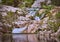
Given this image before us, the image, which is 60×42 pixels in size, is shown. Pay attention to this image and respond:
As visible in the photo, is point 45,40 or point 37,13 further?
point 37,13

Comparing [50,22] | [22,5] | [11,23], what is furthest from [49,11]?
[11,23]

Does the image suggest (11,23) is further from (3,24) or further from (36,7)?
(36,7)

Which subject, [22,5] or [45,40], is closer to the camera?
[45,40]

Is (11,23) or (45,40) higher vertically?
(11,23)

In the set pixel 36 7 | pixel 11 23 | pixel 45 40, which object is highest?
pixel 36 7

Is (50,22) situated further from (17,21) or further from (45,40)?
(17,21)

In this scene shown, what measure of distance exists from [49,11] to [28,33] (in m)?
0.77

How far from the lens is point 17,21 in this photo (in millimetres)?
4480

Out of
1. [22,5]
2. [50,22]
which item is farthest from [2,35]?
[50,22]

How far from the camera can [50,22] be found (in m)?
4.43

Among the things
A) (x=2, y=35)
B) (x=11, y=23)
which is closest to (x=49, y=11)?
(x=11, y=23)

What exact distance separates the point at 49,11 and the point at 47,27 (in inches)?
17.1

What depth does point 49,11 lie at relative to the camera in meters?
4.55

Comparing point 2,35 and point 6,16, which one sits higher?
point 6,16
